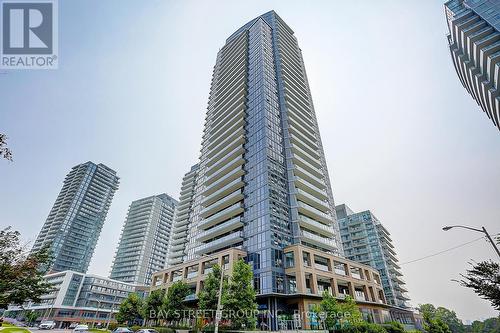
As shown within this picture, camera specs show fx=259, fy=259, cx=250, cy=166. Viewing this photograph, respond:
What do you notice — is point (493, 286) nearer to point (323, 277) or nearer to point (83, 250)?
point (323, 277)

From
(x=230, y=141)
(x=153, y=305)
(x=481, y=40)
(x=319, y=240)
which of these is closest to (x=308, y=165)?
(x=319, y=240)

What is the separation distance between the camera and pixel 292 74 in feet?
269

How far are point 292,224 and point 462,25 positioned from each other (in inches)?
2631

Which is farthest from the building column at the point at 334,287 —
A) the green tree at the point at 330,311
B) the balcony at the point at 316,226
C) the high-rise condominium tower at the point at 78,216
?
the high-rise condominium tower at the point at 78,216

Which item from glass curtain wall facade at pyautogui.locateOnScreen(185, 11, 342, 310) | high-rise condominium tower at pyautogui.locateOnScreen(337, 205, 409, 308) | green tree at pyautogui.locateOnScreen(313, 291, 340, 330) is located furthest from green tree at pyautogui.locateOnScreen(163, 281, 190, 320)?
high-rise condominium tower at pyautogui.locateOnScreen(337, 205, 409, 308)

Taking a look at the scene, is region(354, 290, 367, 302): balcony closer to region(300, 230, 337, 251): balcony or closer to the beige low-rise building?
the beige low-rise building

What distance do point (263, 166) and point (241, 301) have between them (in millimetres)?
30636

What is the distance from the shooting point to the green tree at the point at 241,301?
29547 millimetres

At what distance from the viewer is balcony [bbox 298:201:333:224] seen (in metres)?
54.4

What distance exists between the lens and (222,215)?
192 ft

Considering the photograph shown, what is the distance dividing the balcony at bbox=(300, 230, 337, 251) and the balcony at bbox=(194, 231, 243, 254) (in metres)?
12.7

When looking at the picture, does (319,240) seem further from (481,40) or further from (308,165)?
(481,40)

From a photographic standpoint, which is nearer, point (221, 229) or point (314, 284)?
point (314, 284)

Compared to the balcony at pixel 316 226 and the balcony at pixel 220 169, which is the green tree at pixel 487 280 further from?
the balcony at pixel 220 169
